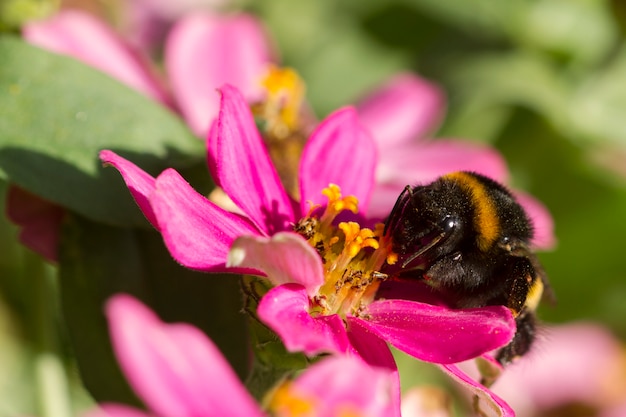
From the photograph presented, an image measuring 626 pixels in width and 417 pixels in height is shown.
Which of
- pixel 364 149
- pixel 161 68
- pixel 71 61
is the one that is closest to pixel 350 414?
pixel 364 149

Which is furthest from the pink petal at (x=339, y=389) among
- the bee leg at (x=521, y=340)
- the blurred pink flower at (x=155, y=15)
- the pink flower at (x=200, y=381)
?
the blurred pink flower at (x=155, y=15)

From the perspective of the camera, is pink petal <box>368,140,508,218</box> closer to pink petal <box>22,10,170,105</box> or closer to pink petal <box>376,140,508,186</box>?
pink petal <box>376,140,508,186</box>

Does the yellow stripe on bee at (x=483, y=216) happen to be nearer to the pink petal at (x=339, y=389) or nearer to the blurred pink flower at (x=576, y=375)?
the pink petal at (x=339, y=389)

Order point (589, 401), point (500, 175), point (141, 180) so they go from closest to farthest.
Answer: point (141, 180) < point (500, 175) < point (589, 401)

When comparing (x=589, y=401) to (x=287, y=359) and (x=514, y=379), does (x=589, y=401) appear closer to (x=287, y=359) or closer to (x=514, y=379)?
(x=514, y=379)

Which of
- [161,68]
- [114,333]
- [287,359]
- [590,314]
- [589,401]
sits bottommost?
[589,401]

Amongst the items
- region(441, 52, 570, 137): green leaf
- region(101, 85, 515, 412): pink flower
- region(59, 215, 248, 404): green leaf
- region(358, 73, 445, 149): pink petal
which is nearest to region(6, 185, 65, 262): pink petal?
region(59, 215, 248, 404): green leaf
